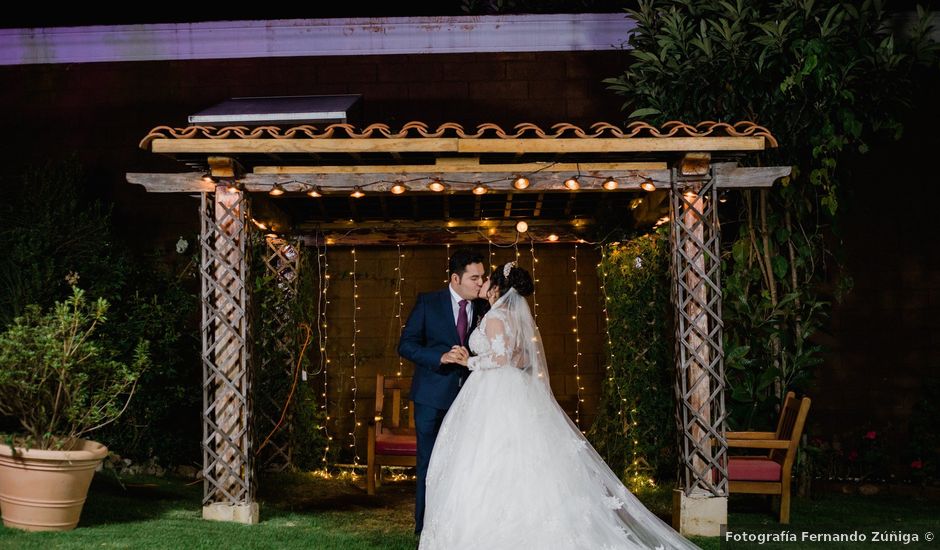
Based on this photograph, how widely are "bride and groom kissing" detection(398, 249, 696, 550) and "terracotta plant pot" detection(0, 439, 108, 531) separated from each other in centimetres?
208

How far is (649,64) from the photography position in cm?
757

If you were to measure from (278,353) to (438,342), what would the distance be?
2963 millimetres

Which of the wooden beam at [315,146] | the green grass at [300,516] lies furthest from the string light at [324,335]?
the wooden beam at [315,146]

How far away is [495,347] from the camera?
16.6ft

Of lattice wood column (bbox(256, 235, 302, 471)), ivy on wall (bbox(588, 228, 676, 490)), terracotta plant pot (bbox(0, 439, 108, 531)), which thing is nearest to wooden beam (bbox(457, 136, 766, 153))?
ivy on wall (bbox(588, 228, 676, 490))

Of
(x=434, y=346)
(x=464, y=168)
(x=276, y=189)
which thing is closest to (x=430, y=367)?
(x=434, y=346)

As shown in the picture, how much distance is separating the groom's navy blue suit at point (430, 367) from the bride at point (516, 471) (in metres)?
0.36

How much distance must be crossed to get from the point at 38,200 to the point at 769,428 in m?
6.36

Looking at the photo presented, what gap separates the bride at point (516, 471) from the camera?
461 centimetres

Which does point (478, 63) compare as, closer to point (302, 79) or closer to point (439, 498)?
point (302, 79)

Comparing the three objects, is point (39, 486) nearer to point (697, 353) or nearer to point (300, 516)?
point (300, 516)

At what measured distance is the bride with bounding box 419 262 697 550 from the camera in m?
4.61

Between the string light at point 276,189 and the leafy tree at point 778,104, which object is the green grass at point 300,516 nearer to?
the leafy tree at point 778,104

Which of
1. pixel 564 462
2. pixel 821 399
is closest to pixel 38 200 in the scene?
pixel 564 462
